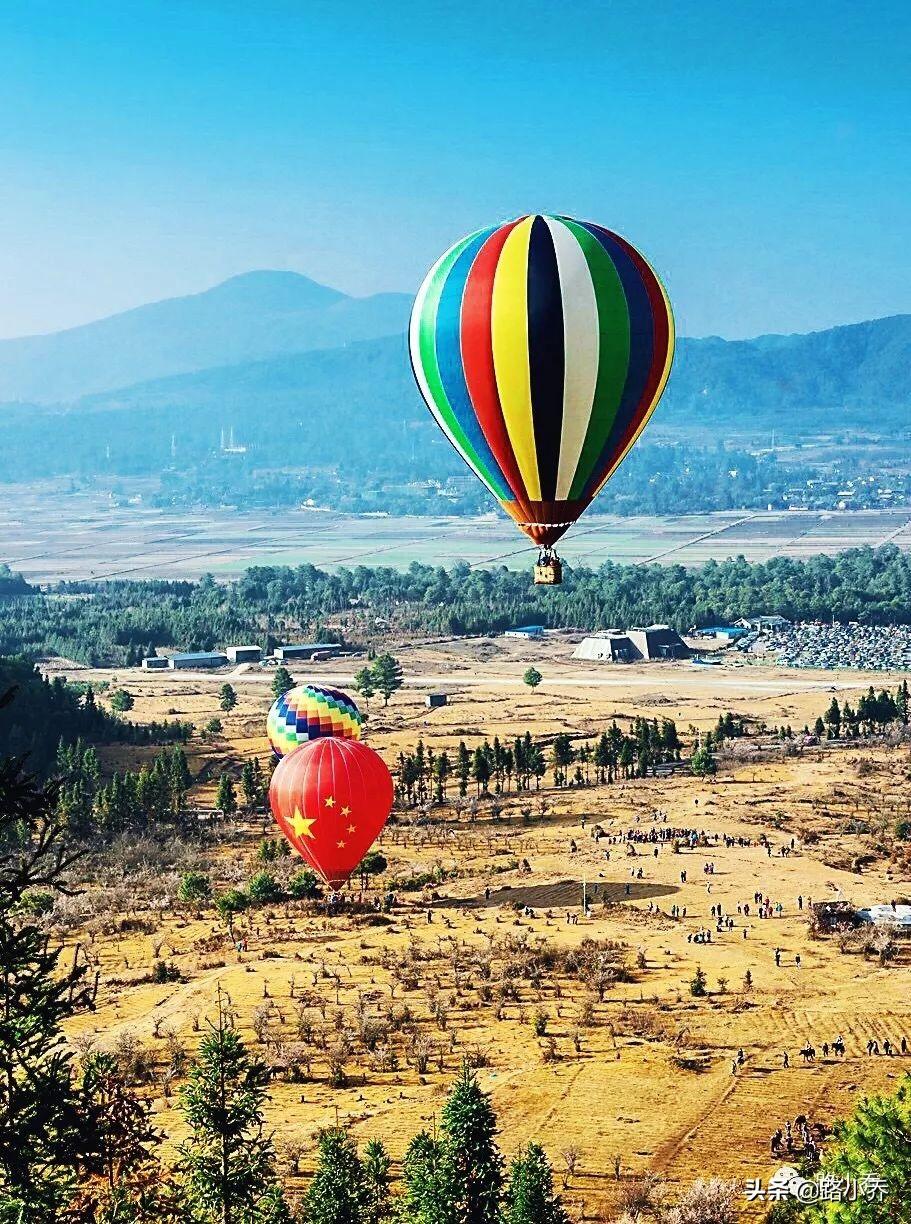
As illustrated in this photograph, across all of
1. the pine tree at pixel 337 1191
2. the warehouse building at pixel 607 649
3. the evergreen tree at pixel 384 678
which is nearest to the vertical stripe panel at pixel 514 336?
the pine tree at pixel 337 1191

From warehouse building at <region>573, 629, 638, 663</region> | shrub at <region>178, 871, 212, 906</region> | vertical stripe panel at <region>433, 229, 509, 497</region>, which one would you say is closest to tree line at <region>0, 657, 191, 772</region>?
shrub at <region>178, 871, 212, 906</region>

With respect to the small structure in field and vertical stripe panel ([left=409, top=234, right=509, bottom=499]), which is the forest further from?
vertical stripe panel ([left=409, top=234, right=509, bottom=499])

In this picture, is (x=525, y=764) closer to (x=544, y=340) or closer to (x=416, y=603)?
(x=544, y=340)

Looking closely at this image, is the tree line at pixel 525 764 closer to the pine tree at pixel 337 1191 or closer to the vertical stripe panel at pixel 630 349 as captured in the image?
the vertical stripe panel at pixel 630 349

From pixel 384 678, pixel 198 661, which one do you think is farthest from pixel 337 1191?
pixel 198 661

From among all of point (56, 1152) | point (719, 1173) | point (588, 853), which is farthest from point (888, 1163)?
point (588, 853)

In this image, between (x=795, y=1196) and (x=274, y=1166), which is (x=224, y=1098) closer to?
(x=274, y=1166)
